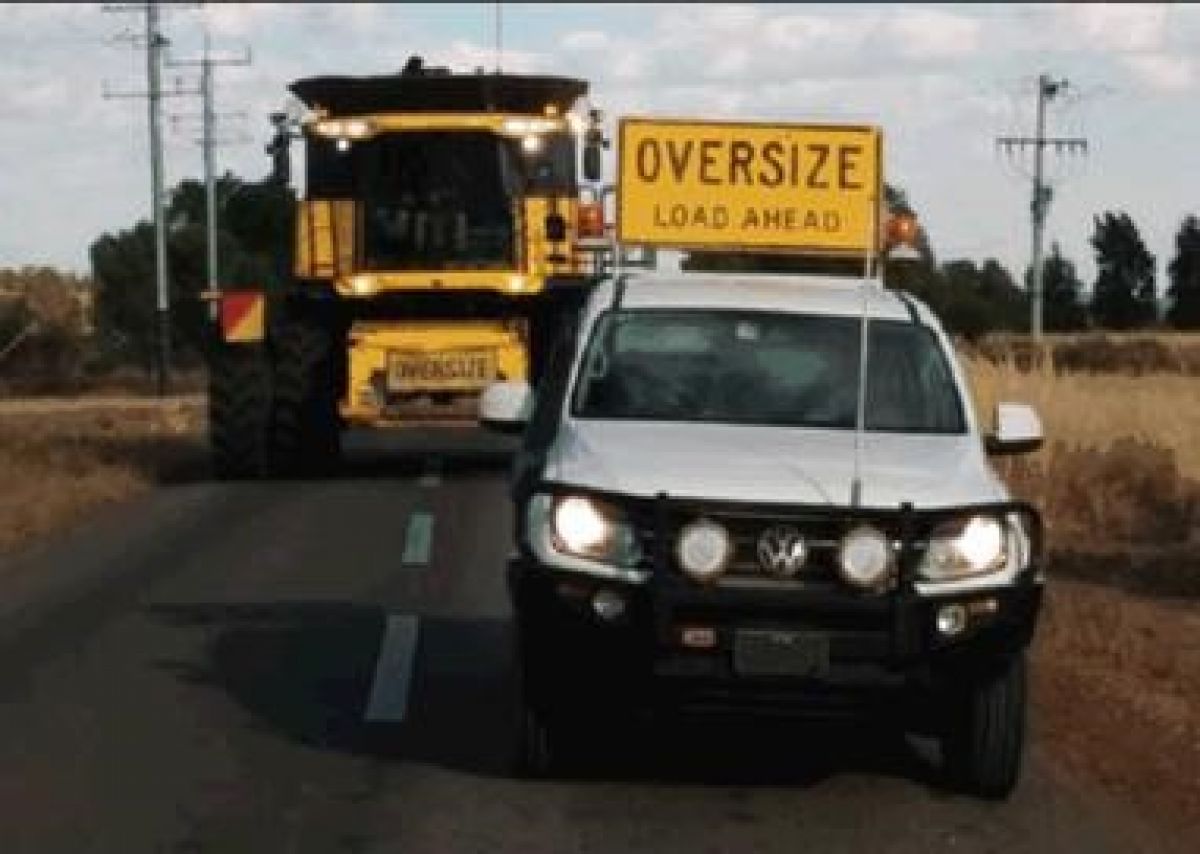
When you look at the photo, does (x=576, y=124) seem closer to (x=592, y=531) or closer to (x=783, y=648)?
(x=592, y=531)

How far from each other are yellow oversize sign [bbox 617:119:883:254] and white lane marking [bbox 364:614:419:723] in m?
4.44

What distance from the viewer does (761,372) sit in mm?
9234

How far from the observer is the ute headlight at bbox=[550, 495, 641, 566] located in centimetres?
788

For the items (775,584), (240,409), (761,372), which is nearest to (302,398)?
(240,409)

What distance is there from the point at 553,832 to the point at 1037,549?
1904mm

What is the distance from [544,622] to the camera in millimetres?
7926

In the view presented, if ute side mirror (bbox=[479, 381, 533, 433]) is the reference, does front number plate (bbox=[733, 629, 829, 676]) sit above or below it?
below

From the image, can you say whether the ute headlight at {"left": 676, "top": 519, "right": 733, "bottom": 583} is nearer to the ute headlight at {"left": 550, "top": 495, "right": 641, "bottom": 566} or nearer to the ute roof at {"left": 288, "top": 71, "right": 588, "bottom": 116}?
the ute headlight at {"left": 550, "top": 495, "right": 641, "bottom": 566}

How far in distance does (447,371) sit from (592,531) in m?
14.0

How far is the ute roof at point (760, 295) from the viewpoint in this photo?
31.2 ft

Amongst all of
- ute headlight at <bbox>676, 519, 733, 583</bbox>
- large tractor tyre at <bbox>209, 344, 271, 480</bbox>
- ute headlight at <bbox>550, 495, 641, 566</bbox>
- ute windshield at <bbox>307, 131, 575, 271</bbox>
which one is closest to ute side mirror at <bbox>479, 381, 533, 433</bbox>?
ute headlight at <bbox>550, 495, 641, 566</bbox>

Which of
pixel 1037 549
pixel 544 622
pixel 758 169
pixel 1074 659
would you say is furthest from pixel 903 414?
pixel 758 169

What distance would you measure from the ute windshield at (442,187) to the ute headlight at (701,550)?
1501cm

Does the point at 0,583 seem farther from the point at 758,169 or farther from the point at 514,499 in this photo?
the point at 514,499
